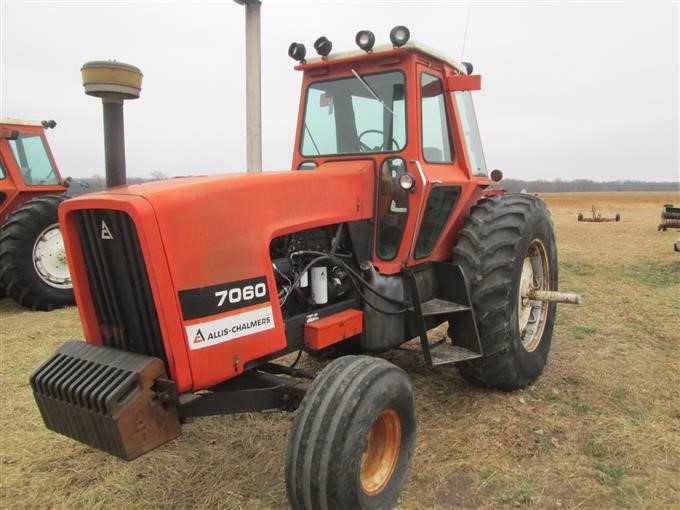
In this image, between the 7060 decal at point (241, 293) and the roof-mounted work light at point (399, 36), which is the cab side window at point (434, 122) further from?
the 7060 decal at point (241, 293)

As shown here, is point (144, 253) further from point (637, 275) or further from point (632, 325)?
point (637, 275)

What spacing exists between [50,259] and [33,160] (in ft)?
5.95

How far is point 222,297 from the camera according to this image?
8.07ft

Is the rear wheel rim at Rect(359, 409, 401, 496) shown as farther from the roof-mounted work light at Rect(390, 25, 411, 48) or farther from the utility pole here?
the utility pole

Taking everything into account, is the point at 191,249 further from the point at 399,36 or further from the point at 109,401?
the point at 399,36

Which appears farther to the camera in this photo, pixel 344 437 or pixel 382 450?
pixel 382 450

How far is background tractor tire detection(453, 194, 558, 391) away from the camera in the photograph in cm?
369

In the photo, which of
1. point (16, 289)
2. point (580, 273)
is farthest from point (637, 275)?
point (16, 289)

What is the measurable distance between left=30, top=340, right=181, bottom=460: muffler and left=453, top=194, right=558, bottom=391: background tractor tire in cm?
218

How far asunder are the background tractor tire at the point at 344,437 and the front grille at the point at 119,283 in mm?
697

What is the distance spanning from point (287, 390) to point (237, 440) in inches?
37.5

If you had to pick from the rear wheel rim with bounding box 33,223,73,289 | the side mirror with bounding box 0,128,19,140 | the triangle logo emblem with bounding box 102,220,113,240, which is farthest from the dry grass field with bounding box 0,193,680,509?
the side mirror with bounding box 0,128,19,140

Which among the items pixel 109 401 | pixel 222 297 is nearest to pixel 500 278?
pixel 222 297

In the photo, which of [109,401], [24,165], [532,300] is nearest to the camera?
[109,401]
